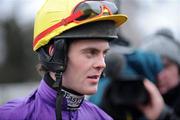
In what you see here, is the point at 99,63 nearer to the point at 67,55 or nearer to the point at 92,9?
the point at 67,55

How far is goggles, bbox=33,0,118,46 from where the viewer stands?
4379 mm

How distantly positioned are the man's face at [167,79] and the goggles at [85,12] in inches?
124

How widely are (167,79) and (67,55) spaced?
136 inches

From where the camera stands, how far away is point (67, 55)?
4.41m

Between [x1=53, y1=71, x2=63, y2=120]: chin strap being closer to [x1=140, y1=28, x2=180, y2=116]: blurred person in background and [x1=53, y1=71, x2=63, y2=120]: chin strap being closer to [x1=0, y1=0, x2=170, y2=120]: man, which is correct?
[x1=0, y1=0, x2=170, y2=120]: man

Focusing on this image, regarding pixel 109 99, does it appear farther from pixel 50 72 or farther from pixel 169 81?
pixel 50 72

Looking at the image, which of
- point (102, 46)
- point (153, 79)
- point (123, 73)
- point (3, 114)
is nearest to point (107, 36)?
point (102, 46)

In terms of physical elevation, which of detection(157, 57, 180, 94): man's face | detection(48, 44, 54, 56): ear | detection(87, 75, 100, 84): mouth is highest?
detection(48, 44, 54, 56): ear

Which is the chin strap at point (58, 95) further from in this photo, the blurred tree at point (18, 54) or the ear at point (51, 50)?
the blurred tree at point (18, 54)

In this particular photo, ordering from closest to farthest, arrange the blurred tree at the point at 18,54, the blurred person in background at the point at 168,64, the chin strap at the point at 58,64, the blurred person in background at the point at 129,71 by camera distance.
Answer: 1. the chin strap at the point at 58,64
2. the blurred person in background at the point at 129,71
3. the blurred person in background at the point at 168,64
4. the blurred tree at the point at 18,54

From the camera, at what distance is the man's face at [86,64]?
4375 mm

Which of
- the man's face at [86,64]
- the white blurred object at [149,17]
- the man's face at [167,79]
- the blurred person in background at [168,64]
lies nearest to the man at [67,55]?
the man's face at [86,64]

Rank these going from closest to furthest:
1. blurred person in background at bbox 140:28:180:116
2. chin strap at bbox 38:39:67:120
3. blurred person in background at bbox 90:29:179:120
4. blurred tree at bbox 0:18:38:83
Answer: chin strap at bbox 38:39:67:120 < blurred person in background at bbox 90:29:179:120 < blurred person in background at bbox 140:28:180:116 < blurred tree at bbox 0:18:38:83

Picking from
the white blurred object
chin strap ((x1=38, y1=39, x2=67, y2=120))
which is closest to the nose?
chin strap ((x1=38, y1=39, x2=67, y2=120))
